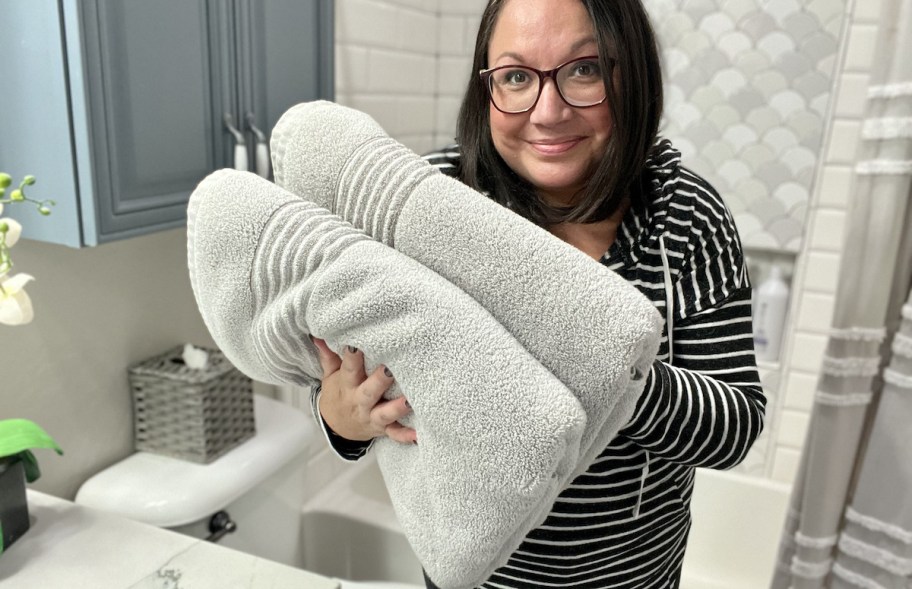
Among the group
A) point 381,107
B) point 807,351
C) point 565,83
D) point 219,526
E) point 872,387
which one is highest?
point 565,83

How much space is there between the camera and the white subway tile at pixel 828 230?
1.52 metres

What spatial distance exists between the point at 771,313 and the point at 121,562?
1.39 meters

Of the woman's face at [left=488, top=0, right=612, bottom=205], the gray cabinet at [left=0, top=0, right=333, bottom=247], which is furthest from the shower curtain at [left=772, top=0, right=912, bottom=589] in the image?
the gray cabinet at [left=0, top=0, right=333, bottom=247]

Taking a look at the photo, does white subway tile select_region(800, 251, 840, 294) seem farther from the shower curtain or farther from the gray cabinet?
the gray cabinet

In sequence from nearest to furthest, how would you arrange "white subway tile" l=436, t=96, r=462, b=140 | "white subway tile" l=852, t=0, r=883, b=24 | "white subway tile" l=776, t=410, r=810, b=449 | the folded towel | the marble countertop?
the folded towel → the marble countertop → "white subway tile" l=852, t=0, r=883, b=24 → "white subway tile" l=776, t=410, r=810, b=449 → "white subway tile" l=436, t=96, r=462, b=140

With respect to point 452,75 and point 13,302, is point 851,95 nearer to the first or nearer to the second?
point 452,75

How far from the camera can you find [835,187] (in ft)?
4.94

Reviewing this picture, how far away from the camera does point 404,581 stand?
4.98 ft

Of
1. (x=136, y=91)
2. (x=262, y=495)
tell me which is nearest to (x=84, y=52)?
(x=136, y=91)

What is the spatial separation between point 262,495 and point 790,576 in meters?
0.99

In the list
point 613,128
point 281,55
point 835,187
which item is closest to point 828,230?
point 835,187

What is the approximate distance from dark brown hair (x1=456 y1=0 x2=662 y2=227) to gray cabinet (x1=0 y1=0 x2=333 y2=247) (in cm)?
40

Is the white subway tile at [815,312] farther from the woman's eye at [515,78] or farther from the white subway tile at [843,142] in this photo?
the woman's eye at [515,78]

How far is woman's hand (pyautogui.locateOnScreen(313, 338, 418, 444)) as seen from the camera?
50cm
